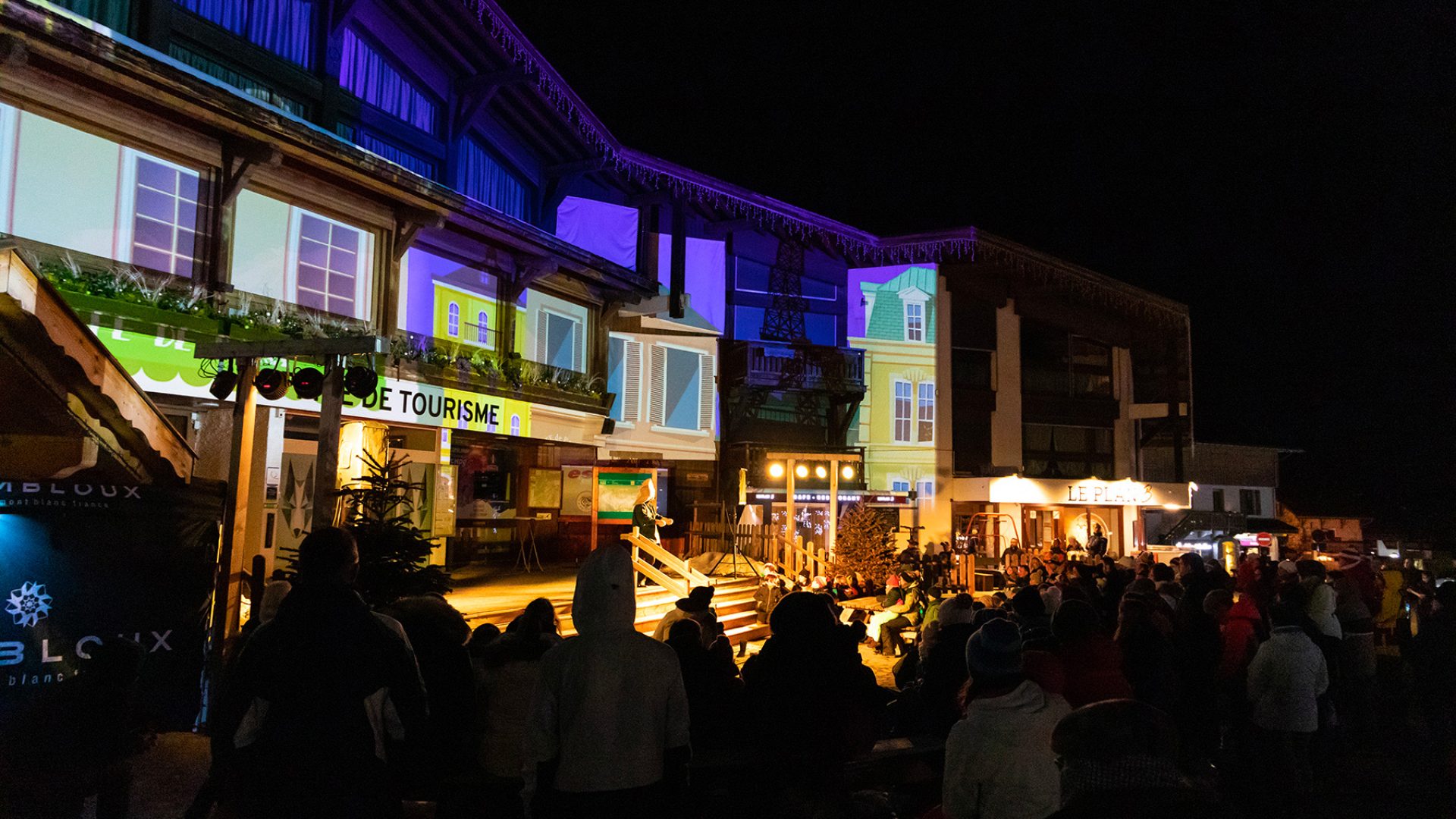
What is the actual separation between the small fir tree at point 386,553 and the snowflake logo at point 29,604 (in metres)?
2.17

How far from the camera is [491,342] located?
50.8 feet

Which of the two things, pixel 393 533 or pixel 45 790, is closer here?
pixel 45 790

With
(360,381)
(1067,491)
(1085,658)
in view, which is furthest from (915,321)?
(1085,658)

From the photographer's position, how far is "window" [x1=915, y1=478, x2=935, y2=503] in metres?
30.1

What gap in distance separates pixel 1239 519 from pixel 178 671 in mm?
43046

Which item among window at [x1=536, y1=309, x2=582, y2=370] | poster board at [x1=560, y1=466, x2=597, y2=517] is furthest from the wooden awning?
poster board at [x1=560, y1=466, x2=597, y2=517]

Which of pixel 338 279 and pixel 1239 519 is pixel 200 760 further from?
pixel 1239 519

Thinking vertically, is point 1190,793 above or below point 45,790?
above

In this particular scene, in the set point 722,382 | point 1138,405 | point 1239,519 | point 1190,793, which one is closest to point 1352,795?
point 1190,793

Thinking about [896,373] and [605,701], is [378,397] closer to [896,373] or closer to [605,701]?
[605,701]

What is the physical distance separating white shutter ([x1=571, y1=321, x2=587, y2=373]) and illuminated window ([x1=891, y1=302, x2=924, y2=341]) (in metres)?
15.4

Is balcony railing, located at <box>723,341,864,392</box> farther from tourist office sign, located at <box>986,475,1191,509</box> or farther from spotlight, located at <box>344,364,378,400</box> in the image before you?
spotlight, located at <box>344,364,378,400</box>

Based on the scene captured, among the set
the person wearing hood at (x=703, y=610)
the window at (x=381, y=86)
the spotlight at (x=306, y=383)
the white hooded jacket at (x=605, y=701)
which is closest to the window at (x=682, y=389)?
the window at (x=381, y=86)

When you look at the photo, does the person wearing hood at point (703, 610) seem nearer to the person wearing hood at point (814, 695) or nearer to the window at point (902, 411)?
the person wearing hood at point (814, 695)
